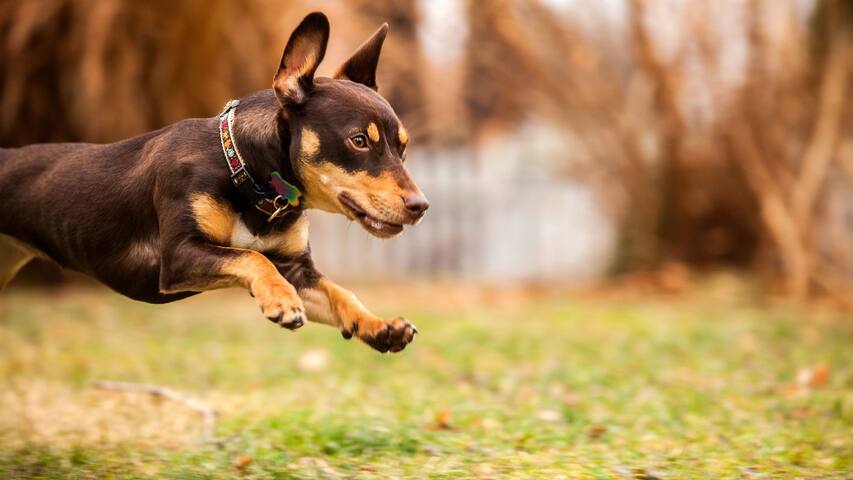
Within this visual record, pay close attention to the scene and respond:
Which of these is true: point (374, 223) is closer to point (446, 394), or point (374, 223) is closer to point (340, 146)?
point (340, 146)

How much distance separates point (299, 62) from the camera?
3.91 meters

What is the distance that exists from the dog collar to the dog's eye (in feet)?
1.02

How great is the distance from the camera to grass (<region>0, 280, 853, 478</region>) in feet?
14.2

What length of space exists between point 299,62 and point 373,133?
41 centimetres

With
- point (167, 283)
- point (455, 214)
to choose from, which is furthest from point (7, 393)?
point (455, 214)

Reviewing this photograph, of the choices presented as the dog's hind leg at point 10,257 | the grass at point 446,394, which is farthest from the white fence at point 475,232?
the dog's hind leg at point 10,257


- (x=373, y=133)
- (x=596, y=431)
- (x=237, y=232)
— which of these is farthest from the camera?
(x=596, y=431)

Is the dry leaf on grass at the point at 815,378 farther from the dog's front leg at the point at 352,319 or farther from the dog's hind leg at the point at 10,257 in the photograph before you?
the dog's hind leg at the point at 10,257

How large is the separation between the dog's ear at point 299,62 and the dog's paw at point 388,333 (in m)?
0.93

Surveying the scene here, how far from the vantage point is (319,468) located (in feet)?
13.4

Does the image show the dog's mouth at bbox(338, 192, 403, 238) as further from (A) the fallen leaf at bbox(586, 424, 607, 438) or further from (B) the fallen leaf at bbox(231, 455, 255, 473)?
(A) the fallen leaf at bbox(586, 424, 607, 438)

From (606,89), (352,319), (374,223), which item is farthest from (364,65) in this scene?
(606,89)

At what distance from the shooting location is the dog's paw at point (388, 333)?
3.78m

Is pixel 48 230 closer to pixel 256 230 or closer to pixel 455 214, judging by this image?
pixel 256 230
